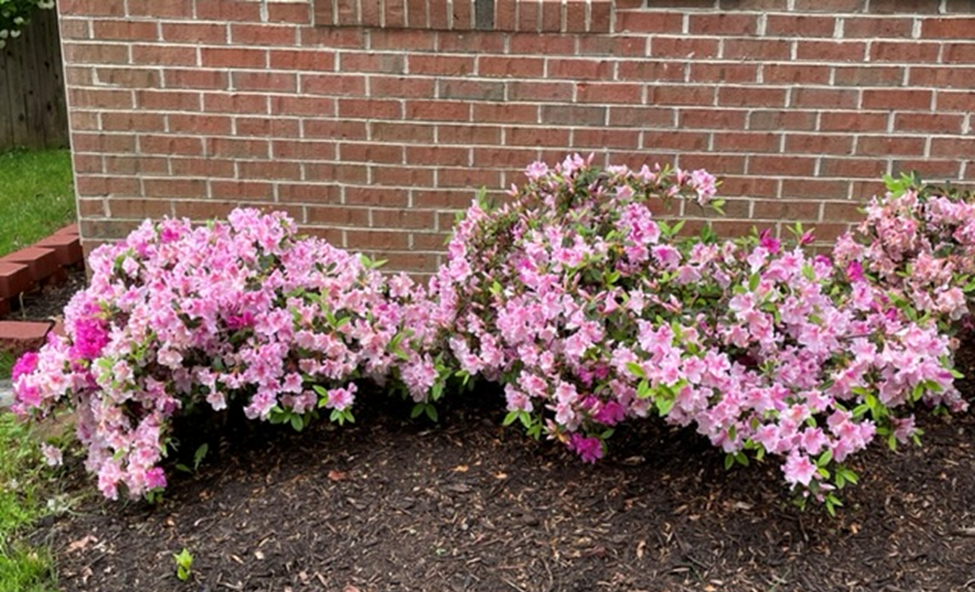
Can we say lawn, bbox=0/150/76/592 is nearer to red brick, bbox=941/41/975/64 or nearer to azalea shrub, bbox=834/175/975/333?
azalea shrub, bbox=834/175/975/333

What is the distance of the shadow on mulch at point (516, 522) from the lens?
2.19 m

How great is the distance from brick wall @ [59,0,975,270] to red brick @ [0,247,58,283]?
965 mm

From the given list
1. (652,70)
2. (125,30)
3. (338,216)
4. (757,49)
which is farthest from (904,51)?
(125,30)

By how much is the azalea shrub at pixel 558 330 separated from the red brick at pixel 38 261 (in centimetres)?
208

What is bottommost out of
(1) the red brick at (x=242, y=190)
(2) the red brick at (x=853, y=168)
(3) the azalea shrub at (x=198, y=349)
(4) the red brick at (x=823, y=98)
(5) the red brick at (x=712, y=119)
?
(3) the azalea shrub at (x=198, y=349)

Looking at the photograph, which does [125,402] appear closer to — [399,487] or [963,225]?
[399,487]

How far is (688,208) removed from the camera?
12.6 feet

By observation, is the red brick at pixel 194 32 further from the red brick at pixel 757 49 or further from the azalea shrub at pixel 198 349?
the red brick at pixel 757 49

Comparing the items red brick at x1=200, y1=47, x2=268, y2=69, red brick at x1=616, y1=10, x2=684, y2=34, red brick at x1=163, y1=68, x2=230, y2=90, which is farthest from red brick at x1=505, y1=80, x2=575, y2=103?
red brick at x1=163, y1=68, x2=230, y2=90

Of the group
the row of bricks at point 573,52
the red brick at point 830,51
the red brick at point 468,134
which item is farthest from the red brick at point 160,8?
the red brick at point 830,51

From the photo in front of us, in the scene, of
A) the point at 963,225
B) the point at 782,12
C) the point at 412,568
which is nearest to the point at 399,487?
the point at 412,568

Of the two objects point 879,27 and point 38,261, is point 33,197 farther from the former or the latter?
point 879,27

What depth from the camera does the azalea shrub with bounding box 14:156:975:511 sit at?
221cm

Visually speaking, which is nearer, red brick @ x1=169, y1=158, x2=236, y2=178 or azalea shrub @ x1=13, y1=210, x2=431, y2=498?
azalea shrub @ x1=13, y1=210, x2=431, y2=498
